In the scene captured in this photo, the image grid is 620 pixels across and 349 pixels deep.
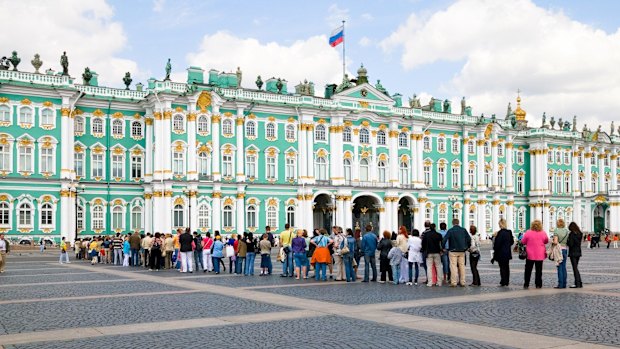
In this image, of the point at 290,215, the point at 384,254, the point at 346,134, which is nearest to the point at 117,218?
the point at 290,215

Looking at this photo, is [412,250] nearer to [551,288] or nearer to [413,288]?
[413,288]

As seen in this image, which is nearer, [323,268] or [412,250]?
[412,250]

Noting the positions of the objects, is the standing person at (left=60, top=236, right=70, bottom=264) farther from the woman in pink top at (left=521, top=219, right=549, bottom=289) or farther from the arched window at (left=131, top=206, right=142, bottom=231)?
the woman in pink top at (left=521, top=219, right=549, bottom=289)

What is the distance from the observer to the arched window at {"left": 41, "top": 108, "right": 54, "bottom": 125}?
55891 millimetres

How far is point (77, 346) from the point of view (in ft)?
38.2

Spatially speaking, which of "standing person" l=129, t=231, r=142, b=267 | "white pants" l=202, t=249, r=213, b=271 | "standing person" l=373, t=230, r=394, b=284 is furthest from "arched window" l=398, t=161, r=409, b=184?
"standing person" l=373, t=230, r=394, b=284

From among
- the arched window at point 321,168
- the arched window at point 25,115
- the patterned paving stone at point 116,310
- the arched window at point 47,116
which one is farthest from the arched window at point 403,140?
the patterned paving stone at point 116,310

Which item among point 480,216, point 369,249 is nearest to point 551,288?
point 369,249

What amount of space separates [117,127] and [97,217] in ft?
25.8

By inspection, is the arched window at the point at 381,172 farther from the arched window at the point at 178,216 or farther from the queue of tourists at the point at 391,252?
the queue of tourists at the point at 391,252

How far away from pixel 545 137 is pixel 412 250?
66050 millimetres

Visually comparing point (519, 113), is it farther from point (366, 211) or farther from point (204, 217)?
point (204, 217)

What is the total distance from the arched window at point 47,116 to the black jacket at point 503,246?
43.4 m

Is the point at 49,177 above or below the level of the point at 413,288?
above
